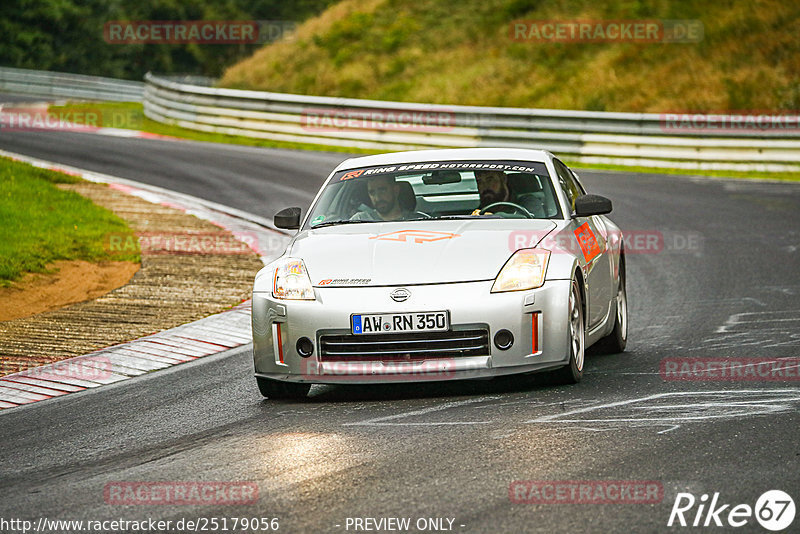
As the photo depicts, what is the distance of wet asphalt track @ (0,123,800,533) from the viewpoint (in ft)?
15.5

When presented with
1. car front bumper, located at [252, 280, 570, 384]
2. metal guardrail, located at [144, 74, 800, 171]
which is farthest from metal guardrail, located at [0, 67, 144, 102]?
car front bumper, located at [252, 280, 570, 384]

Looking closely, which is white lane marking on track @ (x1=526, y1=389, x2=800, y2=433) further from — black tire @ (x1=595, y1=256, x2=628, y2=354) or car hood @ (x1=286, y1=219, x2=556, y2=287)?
black tire @ (x1=595, y1=256, x2=628, y2=354)

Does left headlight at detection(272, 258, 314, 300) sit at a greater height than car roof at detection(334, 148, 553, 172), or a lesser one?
lesser

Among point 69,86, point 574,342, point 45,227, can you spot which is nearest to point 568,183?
point 574,342

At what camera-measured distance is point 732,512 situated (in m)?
4.44

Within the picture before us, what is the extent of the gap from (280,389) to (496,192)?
82.8 inches

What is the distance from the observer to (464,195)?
866cm

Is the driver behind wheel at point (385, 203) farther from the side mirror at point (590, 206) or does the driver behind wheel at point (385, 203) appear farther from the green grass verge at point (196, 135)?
the green grass verge at point (196, 135)

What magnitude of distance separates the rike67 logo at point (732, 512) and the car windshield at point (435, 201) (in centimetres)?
354

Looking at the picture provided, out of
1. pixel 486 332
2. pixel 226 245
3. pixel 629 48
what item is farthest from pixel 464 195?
pixel 629 48

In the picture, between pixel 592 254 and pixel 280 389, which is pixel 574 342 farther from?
pixel 280 389

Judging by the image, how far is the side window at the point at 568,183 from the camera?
840cm

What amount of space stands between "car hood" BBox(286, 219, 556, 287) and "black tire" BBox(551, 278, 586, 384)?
427mm

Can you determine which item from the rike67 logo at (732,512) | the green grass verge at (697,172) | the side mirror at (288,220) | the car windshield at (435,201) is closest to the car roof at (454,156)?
the car windshield at (435,201)
